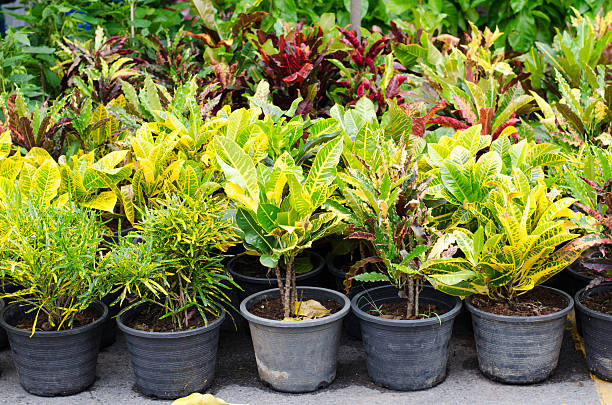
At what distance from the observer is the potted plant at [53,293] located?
9.12 ft

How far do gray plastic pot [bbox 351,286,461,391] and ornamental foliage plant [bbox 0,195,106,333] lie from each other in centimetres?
116

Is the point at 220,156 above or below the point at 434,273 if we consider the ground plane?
above

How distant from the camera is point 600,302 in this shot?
3.21m

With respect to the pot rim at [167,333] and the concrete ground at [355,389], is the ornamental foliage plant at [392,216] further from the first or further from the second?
the pot rim at [167,333]

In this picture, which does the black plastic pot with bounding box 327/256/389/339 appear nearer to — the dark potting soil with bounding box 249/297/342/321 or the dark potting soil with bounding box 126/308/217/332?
the dark potting soil with bounding box 249/297/342/321

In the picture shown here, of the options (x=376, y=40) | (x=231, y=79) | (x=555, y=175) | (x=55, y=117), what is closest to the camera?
(x=555, y=175)

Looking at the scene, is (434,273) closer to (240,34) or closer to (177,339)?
(177,339)

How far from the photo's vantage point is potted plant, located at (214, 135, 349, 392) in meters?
2.91

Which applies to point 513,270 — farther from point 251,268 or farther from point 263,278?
point 251,268

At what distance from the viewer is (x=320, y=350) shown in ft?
9.85

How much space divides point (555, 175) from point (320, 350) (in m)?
1.51

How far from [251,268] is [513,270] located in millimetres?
1392

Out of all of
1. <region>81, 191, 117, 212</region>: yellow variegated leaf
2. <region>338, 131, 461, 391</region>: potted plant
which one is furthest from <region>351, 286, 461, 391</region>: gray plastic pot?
<region>81, 191, 117, 212</region>: yellow variegated leaf

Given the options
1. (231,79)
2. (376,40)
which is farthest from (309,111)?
(376,40)
